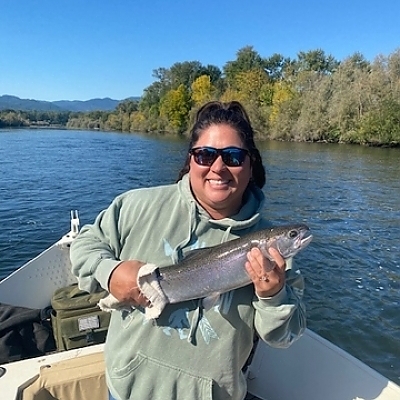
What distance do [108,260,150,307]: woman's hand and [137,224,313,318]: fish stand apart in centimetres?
4

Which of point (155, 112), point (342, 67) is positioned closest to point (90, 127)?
point (155, 112)

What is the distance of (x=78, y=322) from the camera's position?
12.0 feet

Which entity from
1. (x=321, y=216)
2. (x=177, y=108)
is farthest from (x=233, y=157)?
(x=177, y=108)

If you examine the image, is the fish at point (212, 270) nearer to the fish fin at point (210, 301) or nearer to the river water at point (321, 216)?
the fish fin at point (210, 301)

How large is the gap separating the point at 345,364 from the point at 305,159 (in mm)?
27610

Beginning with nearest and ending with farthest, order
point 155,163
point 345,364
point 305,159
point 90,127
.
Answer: point 345,364, point 155,163, point 305,159, point 90,127

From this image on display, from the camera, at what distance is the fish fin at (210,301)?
72.7 inches

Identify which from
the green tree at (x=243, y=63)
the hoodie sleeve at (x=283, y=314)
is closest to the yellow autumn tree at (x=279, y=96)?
the green tree at (x=243, y=63)

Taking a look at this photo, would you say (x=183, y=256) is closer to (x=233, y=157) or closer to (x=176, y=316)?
(x=176, y=316)

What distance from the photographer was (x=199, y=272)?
6.41 ft

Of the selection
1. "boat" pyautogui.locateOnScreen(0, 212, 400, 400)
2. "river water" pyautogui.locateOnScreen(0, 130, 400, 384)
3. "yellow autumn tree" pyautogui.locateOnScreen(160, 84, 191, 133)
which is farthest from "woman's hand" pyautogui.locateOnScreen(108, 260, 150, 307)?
"yellow autumn tree" pyautogui.locateOnScreen(160, 84, 191, 133)

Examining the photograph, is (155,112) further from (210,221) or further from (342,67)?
(210,221)

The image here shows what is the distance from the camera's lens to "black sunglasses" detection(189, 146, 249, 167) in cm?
187

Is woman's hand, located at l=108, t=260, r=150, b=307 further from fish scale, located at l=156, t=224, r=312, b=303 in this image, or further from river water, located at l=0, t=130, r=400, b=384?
river water, located at l=0, t=130, r=400, b=384
